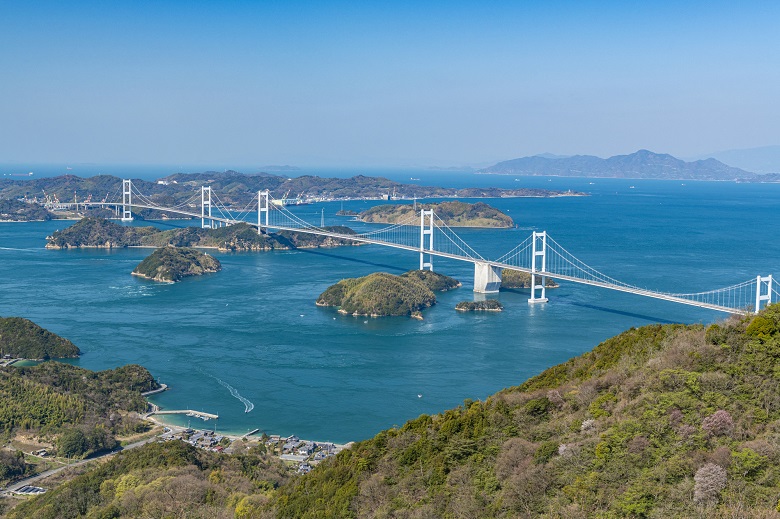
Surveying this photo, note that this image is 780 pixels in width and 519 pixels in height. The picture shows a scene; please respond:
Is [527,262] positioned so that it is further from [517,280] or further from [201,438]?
A: [201,438]

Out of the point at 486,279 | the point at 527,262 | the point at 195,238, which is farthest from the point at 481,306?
the point at 195,238

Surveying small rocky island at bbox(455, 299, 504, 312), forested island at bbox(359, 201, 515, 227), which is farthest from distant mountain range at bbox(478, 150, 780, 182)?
small rocky island at bbox(455, 299, 504, 312)

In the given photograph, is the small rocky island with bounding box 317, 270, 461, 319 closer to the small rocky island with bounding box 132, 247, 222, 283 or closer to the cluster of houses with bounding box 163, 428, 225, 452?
the small rocky island with bounding box 132, 247, 222, 283

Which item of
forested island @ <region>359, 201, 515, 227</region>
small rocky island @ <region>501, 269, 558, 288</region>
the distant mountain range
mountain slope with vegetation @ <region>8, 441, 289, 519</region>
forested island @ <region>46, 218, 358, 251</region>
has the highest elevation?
the distant mountain range

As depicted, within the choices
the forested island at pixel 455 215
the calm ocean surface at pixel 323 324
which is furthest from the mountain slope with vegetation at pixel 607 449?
the forested island at pixel 455 215

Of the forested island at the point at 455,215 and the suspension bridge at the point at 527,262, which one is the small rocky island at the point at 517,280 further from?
the forested island at the point at 455,215
